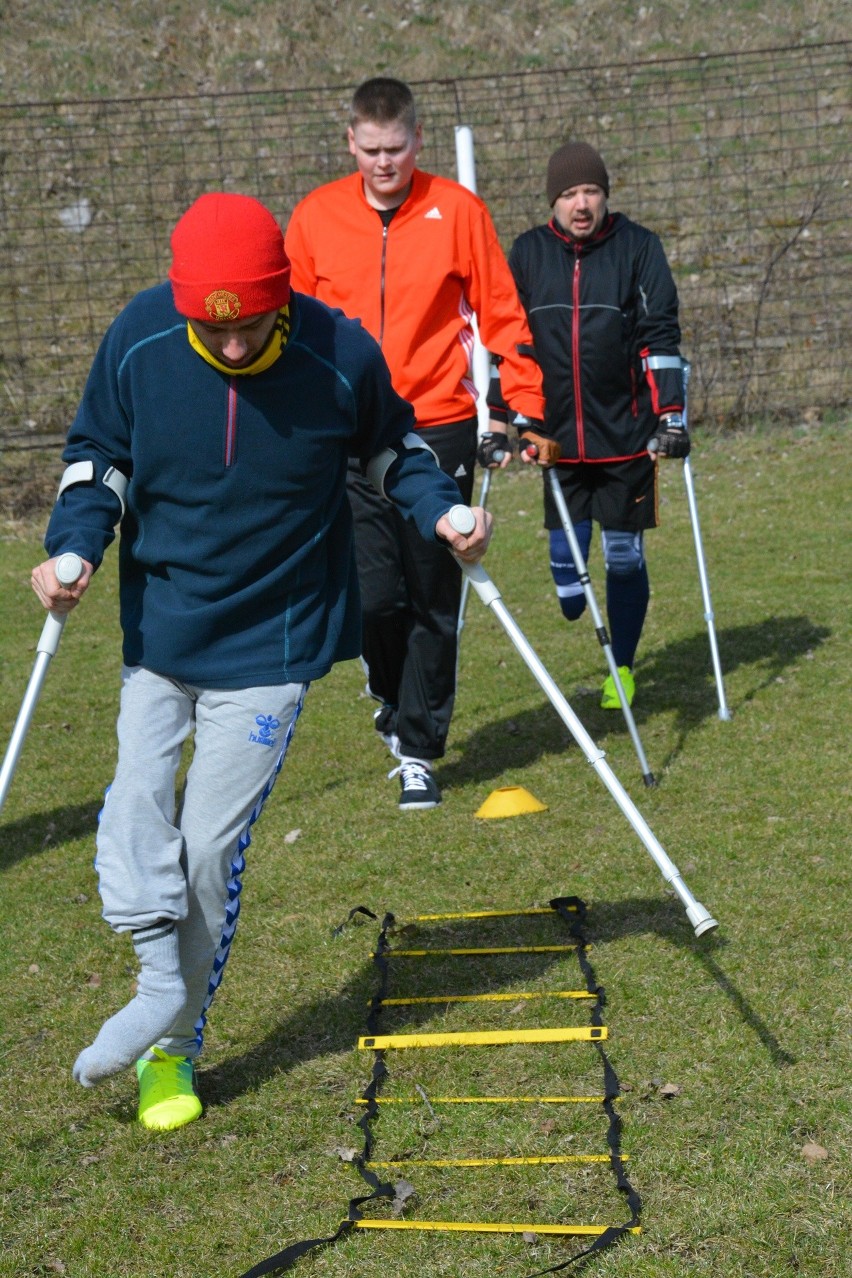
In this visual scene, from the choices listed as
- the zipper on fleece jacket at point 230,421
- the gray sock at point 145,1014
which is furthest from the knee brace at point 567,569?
the gray sock at point 145,1014

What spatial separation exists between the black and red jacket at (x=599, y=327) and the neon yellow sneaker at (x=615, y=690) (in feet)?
3.43

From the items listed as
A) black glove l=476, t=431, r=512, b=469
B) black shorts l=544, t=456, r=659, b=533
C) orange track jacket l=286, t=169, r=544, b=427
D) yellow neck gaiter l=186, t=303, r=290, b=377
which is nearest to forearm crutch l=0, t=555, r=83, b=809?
yellow neck gaiter l=186, t=303, r=290, b=377

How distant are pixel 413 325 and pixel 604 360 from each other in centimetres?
141

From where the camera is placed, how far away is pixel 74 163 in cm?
1402

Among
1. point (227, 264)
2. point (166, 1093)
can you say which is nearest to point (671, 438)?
point (227, 264)

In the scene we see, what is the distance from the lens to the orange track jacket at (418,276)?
19.8 feet

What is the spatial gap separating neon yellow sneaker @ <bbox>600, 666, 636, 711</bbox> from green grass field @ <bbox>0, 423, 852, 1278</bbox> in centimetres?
14

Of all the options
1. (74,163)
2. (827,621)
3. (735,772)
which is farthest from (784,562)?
(74,163)

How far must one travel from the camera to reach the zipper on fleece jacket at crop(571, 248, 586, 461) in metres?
7.13

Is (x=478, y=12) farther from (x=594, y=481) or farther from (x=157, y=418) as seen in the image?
(x=157, y=418)

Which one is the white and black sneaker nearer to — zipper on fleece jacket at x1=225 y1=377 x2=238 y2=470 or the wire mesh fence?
zipper on fleece jacket at x1=225 y1=377 x2=238 y2=470

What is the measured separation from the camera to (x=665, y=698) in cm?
771

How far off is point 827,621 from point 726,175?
697 centimetres

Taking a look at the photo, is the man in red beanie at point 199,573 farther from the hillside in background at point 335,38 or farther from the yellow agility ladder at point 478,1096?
the hillside in background at point 335,38
